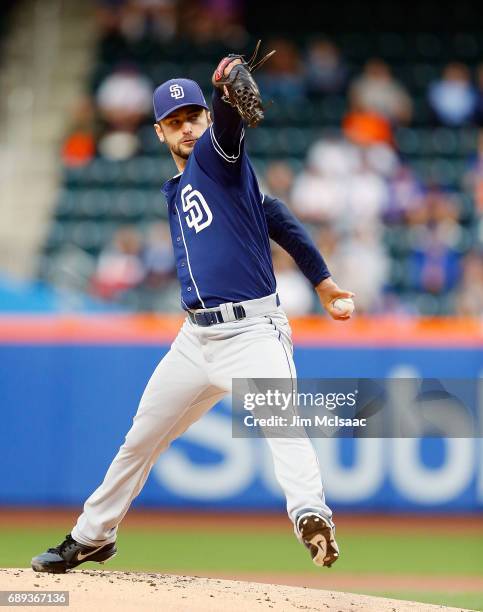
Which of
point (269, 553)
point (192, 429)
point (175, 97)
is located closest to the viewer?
point (175, 97)

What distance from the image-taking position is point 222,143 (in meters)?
4.02

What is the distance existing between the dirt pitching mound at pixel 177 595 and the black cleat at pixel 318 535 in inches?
18.4

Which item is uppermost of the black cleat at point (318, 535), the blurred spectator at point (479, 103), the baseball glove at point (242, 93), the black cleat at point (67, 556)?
the blurred spectator at point (479, 103)

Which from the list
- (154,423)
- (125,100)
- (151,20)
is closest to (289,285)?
(125,100)

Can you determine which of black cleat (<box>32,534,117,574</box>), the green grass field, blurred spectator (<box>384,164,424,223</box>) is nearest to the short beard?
black cleat (<box>32,534,117,574</box>)

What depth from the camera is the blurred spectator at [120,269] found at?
401 inches

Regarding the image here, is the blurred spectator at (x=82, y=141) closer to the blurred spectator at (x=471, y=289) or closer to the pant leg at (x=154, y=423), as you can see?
the blurred spectator at (x=471, y=289)

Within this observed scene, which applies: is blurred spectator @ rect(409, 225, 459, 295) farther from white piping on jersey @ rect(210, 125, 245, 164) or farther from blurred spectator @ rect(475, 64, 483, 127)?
white piping on jersey @ rect(210, 125, 245, 164)

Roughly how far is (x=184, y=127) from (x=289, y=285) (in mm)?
5107

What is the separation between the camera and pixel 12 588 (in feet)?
14.1

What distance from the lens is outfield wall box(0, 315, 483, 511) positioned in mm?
7902

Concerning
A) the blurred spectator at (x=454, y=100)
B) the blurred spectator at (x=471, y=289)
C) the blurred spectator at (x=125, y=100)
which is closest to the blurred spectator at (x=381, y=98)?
the blurred spectator at (x=454, y=100)

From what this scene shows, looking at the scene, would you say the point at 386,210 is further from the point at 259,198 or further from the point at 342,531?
the point at 259,198

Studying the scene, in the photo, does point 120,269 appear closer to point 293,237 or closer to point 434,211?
point 434,211
